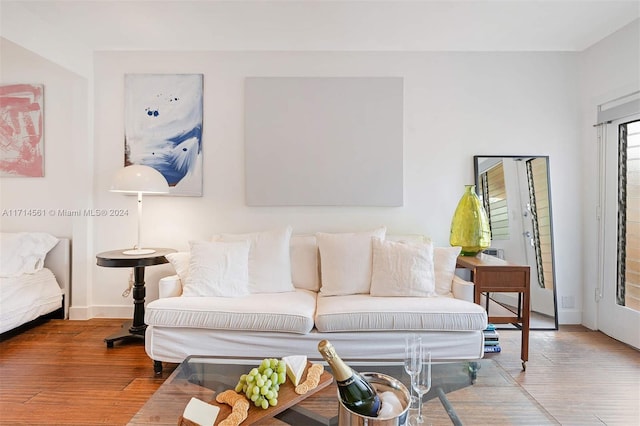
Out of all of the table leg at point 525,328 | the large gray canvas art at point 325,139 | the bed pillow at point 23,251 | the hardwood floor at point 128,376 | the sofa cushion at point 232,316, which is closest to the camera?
the hardwood floor at point 128,376

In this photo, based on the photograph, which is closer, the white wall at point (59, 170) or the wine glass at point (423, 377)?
the wine glass at point (423, 377)

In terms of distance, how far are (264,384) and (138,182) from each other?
2091mm

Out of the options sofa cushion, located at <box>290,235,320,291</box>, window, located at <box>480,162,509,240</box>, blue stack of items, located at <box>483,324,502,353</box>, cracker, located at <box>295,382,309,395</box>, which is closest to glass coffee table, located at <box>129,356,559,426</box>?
cracker, located at <box>295,382,309,395</box>

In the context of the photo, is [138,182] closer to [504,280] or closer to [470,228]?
[470,228]

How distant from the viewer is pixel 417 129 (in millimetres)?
3195

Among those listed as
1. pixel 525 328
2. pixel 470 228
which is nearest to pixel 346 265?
pixel 470 228

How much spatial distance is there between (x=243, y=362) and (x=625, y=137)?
3.33 m

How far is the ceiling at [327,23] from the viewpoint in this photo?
98.7 inches

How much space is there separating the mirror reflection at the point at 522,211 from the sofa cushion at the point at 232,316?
6.53 feet

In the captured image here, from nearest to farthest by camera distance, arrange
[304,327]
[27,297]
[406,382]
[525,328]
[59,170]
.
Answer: [406,382], [304,327], [525,328], [27,297], [59,170]

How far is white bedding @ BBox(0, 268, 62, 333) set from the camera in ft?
8.79

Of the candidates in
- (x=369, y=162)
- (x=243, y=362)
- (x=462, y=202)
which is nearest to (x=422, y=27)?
(x=369, y=162)

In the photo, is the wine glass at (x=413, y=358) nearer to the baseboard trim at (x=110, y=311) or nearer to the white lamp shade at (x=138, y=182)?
the white lamp shade at (x=138, y=182)

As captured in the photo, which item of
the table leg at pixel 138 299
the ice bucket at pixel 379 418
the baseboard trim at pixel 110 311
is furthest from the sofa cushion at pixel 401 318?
the baseboard trim at pixel 110 311
